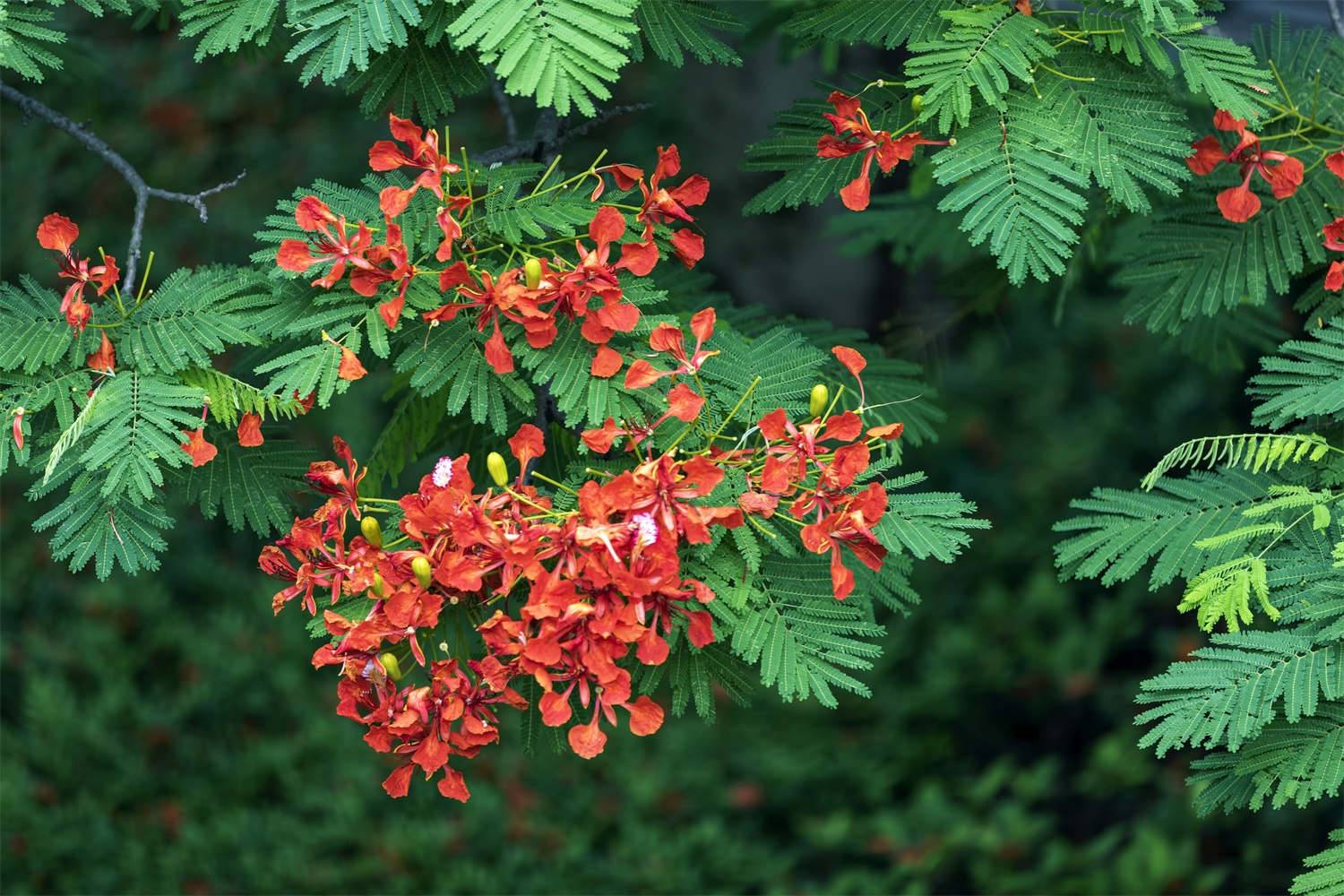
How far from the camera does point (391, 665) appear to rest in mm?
1766

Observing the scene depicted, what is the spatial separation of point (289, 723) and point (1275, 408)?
376 cm

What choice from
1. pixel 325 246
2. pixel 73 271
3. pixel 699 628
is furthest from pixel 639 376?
pixel 73 271

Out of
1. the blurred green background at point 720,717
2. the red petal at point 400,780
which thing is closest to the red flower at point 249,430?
the red petal at point 400,780

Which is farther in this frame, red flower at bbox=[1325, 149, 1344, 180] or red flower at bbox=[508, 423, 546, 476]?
red flower at bbox=[1325, 149, 1344, 180]

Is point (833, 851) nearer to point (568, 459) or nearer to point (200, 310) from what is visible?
point (568, 459)

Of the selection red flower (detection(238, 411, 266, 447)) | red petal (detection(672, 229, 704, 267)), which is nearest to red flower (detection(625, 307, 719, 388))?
red petal (detection(672, 229, 704, 267))

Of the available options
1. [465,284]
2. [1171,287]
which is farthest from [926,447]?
[465,284]

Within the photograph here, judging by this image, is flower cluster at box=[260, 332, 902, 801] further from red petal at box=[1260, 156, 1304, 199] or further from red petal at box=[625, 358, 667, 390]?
red petal at box=[1260, 156, 1304, 199]

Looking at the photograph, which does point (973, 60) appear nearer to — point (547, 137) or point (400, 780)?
point (547, 137)

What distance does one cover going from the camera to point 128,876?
14.7ft

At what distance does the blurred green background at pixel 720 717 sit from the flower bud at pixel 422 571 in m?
2.65

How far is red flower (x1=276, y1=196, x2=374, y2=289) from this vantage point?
1854 millimetres

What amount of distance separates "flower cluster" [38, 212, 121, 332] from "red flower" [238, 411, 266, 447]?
0.67ft

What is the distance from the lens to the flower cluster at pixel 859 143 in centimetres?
194
